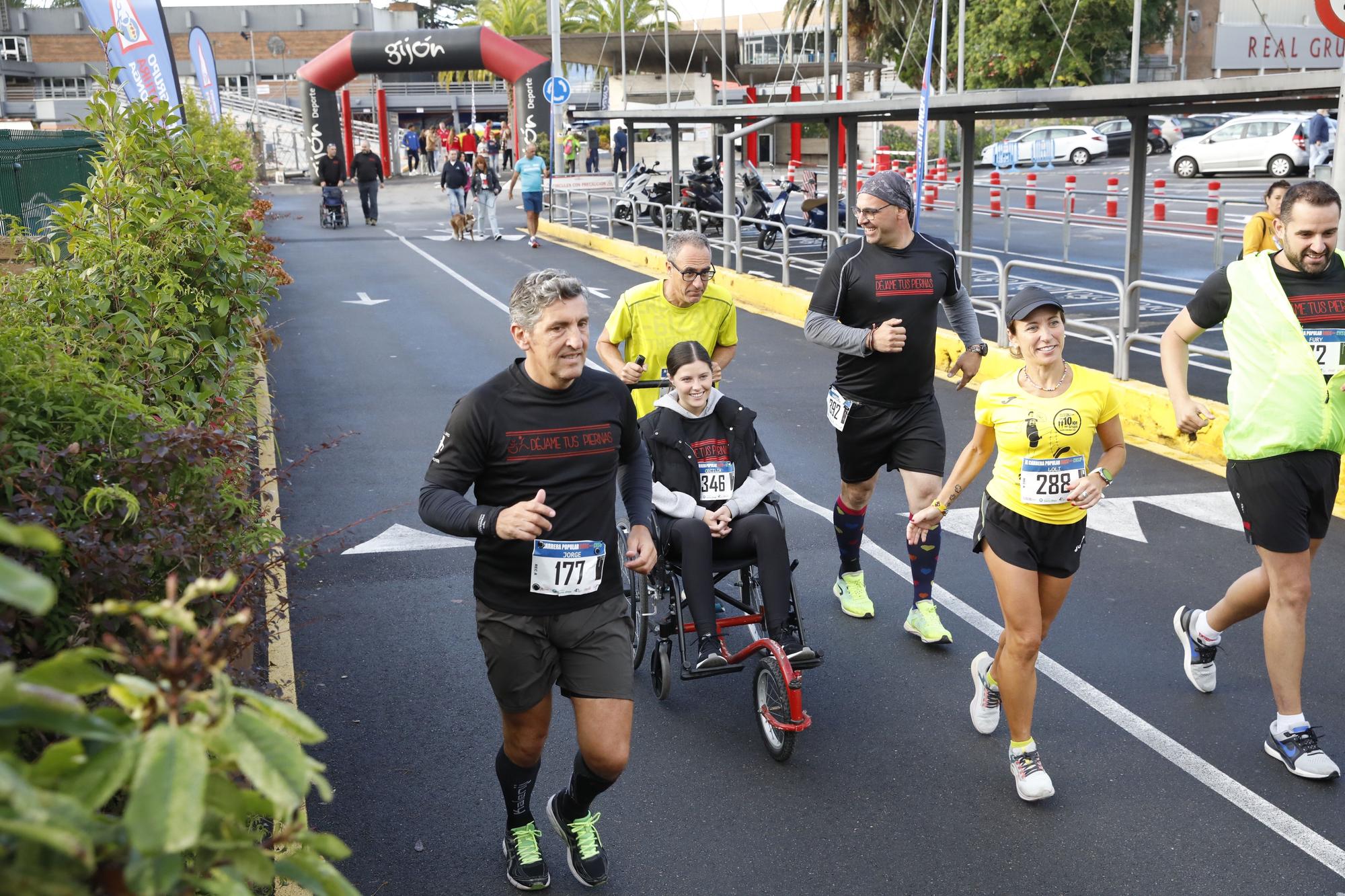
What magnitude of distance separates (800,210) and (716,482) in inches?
854

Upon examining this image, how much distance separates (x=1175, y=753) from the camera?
5227 mm

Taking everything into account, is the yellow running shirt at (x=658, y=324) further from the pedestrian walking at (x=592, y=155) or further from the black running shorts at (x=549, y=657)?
the pedestrian walking at (x=592, y=155)

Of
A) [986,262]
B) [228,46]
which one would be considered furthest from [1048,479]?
[228,46]

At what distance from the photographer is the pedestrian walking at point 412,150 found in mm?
56531

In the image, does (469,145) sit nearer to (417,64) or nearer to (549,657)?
(417,64)

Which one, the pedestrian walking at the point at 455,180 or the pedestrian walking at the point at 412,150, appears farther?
the pedestrian walking at the point at 412,150

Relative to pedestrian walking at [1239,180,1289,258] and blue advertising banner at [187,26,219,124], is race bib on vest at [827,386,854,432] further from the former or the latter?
blue advertising banner at [187,26,219,124]

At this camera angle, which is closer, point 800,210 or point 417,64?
point 800,210

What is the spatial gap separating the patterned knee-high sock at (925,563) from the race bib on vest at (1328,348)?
1.92m

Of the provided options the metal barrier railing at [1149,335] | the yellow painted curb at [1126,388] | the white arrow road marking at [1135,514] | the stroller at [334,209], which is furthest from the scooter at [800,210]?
the white arrow road marking at [1135,514]

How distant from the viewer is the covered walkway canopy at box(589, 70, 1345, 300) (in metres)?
11.1

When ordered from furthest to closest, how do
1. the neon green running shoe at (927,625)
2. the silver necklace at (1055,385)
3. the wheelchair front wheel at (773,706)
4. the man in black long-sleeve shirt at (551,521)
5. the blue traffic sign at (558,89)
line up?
1. the blue traffic sign at (558,89)
2. the neon green running shoe at (927,625)
3. the wheelchair front wheel at (773,706)
4. the silver necklace at (1055,385)
5. the man in black long-sleeve shirt at (551,521)

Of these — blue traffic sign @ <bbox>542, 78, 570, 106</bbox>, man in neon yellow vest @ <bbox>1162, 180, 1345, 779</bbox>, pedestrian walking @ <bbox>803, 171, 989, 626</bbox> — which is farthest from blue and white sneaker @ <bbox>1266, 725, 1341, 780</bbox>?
blue traffic sign @ <bbox>542, 78, 570, 106</bbox>

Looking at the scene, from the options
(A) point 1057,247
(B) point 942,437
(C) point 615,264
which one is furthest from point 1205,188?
(B) point 942,437
